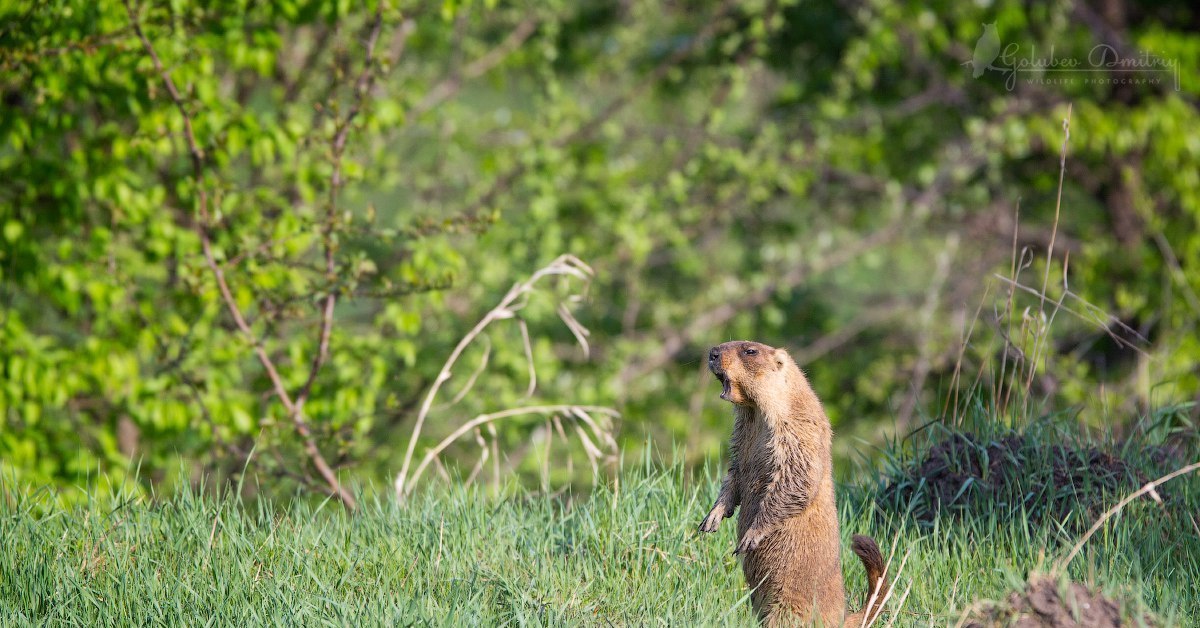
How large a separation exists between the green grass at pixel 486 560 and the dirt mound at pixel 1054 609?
0.06 metres

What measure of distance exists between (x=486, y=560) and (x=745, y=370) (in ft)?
3.38

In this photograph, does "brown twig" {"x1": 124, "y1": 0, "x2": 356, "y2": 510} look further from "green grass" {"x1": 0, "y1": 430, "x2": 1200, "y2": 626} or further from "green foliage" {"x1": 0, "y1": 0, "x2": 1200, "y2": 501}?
"green grass" {"x1": 0, "y1": 430, "x2": 1200, "y2": 626}

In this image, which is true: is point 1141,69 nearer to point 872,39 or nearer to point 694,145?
→ point 872,39

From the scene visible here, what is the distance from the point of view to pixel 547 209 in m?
8.54

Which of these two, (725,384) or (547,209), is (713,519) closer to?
(725,384)

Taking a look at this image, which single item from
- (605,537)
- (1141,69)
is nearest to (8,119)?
(605,537)

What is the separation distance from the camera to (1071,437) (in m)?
4.54

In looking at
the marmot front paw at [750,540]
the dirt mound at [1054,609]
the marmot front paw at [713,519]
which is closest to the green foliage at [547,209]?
the marmot front paw at [713,519]

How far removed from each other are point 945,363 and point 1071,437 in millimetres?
5617

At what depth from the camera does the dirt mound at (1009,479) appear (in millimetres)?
4297

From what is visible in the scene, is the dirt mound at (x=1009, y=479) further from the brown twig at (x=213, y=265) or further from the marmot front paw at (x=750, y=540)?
→ the brown twig at (x=213, y=265)

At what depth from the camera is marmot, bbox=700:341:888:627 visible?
3.49m

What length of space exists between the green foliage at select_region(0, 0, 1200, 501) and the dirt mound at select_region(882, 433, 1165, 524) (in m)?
2.26

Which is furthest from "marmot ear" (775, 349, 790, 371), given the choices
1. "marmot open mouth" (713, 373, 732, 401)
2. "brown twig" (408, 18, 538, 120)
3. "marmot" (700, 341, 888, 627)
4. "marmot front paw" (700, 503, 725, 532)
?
"brown twig" (408, 18, 538, 120)
